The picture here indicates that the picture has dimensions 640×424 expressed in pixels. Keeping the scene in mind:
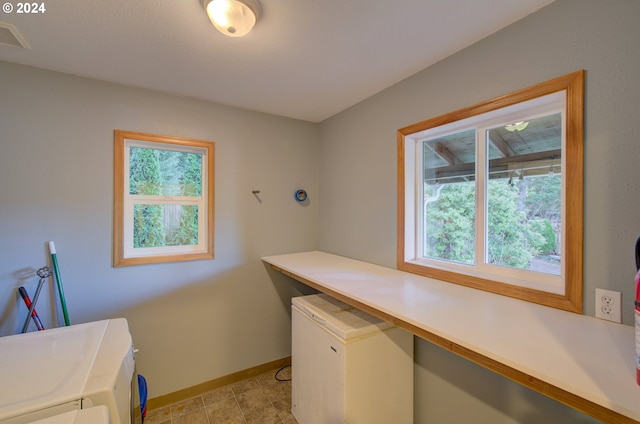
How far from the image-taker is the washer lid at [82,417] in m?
0.75

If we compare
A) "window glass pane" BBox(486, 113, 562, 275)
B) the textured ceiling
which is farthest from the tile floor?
the textured ceiling

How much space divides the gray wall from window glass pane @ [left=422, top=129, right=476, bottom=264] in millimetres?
233

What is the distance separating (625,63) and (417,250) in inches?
50.7

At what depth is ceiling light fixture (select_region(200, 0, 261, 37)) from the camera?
43.7 inches

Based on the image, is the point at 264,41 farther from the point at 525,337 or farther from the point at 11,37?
the point at 525,337

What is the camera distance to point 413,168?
6.09 ft

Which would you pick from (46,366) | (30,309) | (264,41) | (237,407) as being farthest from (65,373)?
(264,41)

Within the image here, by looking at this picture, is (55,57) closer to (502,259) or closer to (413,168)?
(413,168)

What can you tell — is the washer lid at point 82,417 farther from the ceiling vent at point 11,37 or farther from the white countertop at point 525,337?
the ceiling vent at point 11,37

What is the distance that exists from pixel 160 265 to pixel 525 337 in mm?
2256

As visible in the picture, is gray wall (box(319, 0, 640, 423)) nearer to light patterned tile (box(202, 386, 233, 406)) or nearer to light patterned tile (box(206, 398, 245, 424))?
light patterned tile (box(206, 398, 245, 424))

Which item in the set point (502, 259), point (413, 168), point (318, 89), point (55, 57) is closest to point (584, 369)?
point (502, 259)

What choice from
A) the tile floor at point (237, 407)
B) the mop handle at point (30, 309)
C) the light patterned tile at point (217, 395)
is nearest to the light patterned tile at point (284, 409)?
the tile floor at point (237, 407)

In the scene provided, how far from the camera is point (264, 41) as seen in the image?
1.41 metres
